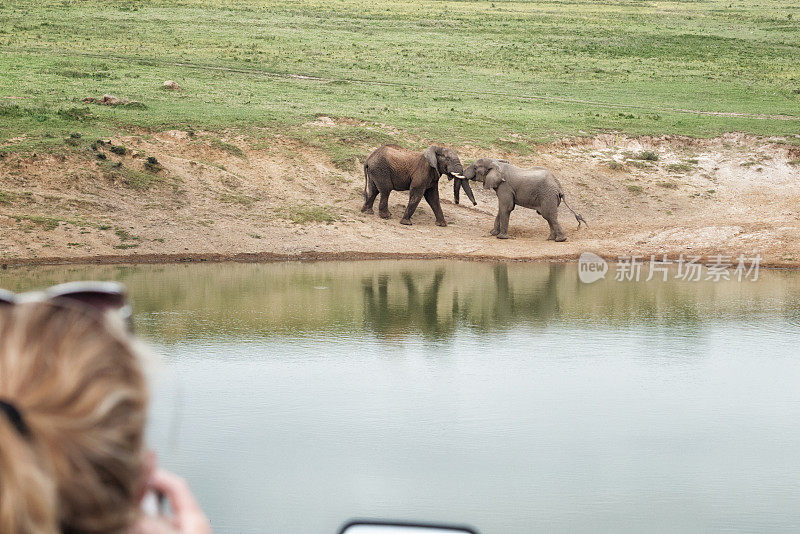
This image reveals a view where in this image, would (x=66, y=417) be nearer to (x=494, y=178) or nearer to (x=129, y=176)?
(x=494, y=178)

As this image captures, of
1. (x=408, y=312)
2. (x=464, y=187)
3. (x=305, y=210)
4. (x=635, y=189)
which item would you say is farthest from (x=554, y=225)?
(x=408, y=312)

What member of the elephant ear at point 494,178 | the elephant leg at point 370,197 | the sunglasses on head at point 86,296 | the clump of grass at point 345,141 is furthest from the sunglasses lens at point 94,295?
the clump of grass at point 345,141

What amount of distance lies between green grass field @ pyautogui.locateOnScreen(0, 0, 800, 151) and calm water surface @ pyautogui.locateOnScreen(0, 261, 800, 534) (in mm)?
10350

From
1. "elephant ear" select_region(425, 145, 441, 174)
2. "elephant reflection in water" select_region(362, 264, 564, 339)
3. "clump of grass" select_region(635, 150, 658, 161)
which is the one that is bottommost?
"elephant reflection in water" select_region(362, 264, 564, 339)

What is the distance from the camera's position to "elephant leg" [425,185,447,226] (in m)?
20.2

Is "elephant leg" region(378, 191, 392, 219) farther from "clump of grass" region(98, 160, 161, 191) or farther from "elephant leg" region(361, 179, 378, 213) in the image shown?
"clump of grass" region(98, 160, 161, 191)

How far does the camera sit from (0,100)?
2367 centimetres

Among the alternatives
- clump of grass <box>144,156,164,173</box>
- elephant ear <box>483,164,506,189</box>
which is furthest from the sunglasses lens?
clump of grass <box>144,156,164,173</box>

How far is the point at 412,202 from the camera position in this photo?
787 inches

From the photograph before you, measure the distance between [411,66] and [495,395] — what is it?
1183 inches

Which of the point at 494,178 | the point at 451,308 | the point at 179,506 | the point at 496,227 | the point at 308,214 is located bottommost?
the point at 496,227


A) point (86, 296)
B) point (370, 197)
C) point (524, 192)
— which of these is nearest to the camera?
point (86, 296)

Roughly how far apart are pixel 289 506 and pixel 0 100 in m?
20.1

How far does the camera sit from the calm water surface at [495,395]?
640 cm
